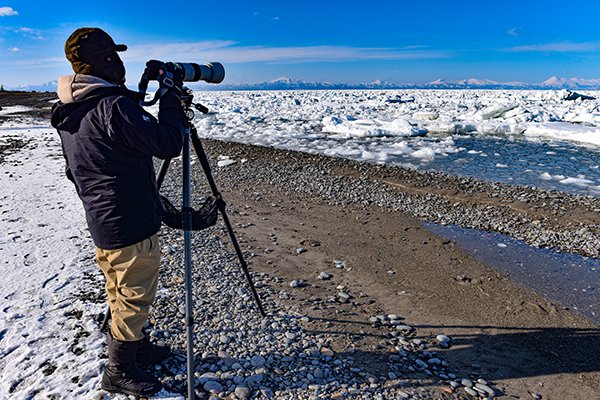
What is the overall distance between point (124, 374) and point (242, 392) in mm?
738

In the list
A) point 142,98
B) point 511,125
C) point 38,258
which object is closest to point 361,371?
point 142,98

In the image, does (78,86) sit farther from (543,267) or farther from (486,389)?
(543,267)

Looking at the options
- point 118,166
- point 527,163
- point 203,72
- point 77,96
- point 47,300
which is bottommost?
point 527,163

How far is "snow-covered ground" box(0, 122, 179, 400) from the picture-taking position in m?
2.70

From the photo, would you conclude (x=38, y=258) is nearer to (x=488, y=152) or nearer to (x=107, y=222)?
(x=107, y=222)

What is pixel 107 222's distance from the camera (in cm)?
225

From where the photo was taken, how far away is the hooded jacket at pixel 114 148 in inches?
80.9

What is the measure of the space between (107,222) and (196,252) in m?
3.00

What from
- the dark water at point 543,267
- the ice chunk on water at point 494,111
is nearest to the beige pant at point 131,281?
the dark water at point 543,267

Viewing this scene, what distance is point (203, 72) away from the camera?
268 cm

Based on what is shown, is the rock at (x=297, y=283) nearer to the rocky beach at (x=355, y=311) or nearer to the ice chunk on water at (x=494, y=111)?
the rocky beach at (x=355, y=311)

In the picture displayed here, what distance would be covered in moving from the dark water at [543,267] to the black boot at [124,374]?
13.7ft

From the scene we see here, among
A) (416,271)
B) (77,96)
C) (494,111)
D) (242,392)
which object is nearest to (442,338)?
(416,271)

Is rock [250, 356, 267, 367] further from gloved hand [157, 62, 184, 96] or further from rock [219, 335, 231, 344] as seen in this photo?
gloved hand [157, 62, 184, 96]
